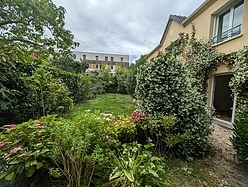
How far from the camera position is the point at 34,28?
5.88 meters

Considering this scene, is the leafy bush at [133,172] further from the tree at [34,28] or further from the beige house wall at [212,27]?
the beige house wall at [212,27]

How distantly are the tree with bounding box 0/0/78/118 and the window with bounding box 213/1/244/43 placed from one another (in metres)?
7.06

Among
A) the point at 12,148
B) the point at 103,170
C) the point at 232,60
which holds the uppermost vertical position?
the point at 232,60

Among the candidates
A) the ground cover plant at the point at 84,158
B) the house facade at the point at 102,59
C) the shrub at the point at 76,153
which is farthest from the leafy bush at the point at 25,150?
the house facade at the point at 102,59

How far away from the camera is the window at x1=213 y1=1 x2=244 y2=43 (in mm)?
6625

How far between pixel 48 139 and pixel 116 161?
3.56 ft

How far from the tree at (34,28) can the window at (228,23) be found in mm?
7060

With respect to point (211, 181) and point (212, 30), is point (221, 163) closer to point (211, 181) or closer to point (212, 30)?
point (211, 181)

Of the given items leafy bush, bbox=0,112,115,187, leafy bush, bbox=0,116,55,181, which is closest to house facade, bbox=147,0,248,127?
leafy bush, bbox=0,112,115,187

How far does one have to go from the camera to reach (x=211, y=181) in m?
2.82

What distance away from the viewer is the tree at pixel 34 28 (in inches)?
203

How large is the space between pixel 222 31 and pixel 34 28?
866cm

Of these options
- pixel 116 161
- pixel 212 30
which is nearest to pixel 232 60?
pixel 212 30

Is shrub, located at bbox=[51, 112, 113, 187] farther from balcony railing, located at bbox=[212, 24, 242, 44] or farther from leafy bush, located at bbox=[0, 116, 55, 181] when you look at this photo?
balcony railing, located at bbox=[212, 24, 242, 44]
